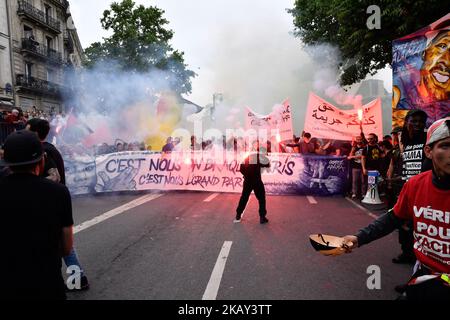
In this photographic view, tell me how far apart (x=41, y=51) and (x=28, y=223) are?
36.2 m

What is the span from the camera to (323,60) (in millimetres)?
20203

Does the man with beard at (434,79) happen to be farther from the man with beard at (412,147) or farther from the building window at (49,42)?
the building window at (49,42)

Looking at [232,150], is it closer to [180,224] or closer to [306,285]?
[180,224]

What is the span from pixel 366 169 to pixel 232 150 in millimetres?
4172

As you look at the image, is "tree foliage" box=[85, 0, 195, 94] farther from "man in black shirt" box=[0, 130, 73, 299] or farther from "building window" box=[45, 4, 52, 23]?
"man in black shirt" box=[0, 130, 73, 299]

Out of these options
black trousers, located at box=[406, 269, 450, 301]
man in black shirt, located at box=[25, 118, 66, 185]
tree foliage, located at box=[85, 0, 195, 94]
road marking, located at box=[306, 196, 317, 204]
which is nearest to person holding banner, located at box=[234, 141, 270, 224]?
road marking, located at box=[306, 196, 317, 204]

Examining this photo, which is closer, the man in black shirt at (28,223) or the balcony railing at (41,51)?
the man in black shirt at (28,223)

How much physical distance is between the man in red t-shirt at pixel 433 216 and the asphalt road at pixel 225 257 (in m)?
1.86

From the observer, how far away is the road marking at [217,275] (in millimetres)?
3781

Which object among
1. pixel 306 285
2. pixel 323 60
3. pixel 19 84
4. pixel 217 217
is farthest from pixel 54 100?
pixel 306 285

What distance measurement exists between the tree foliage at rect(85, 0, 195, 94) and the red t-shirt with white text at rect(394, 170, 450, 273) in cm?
3163

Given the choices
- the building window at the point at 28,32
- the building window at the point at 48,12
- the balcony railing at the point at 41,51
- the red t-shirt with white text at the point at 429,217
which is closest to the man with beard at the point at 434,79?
the red t-shirt with white text at the point at 429,217

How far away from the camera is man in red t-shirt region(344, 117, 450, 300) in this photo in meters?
1.86

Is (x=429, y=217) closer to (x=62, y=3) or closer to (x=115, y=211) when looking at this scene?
(x=115, y=211)
